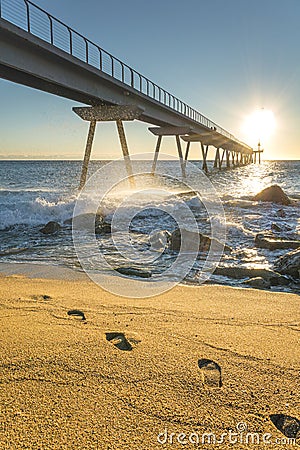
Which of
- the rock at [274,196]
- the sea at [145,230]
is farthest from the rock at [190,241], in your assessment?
the rock at [274,196]

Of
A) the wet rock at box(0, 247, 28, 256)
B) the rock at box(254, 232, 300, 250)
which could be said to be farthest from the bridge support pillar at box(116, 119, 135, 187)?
the rock at box(254, 232, 300, 250)

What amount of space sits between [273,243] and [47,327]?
5258 mm

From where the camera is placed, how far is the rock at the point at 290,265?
4.66 metres

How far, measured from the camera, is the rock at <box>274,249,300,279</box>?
4.66 metres

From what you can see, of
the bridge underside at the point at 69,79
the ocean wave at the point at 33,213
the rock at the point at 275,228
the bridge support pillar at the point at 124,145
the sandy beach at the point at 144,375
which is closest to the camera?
the sandy beach at the point at 144,375

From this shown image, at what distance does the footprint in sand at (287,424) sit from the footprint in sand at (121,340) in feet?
3.15

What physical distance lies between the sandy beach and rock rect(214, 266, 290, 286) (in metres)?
1.34

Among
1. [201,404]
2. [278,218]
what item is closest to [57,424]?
[201,404]

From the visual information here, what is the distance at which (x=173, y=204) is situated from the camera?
1351cm

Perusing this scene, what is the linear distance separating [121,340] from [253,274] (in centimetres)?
293

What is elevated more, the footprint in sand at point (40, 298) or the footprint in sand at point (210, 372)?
the footprint in sand at point (210, 372)

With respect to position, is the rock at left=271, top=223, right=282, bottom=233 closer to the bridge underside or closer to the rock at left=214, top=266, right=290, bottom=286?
the rock at left=214, top=266, right=290, bottom=286

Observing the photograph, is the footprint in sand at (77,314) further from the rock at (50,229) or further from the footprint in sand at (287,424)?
the rock at (50,229)

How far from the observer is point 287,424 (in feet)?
4.97
